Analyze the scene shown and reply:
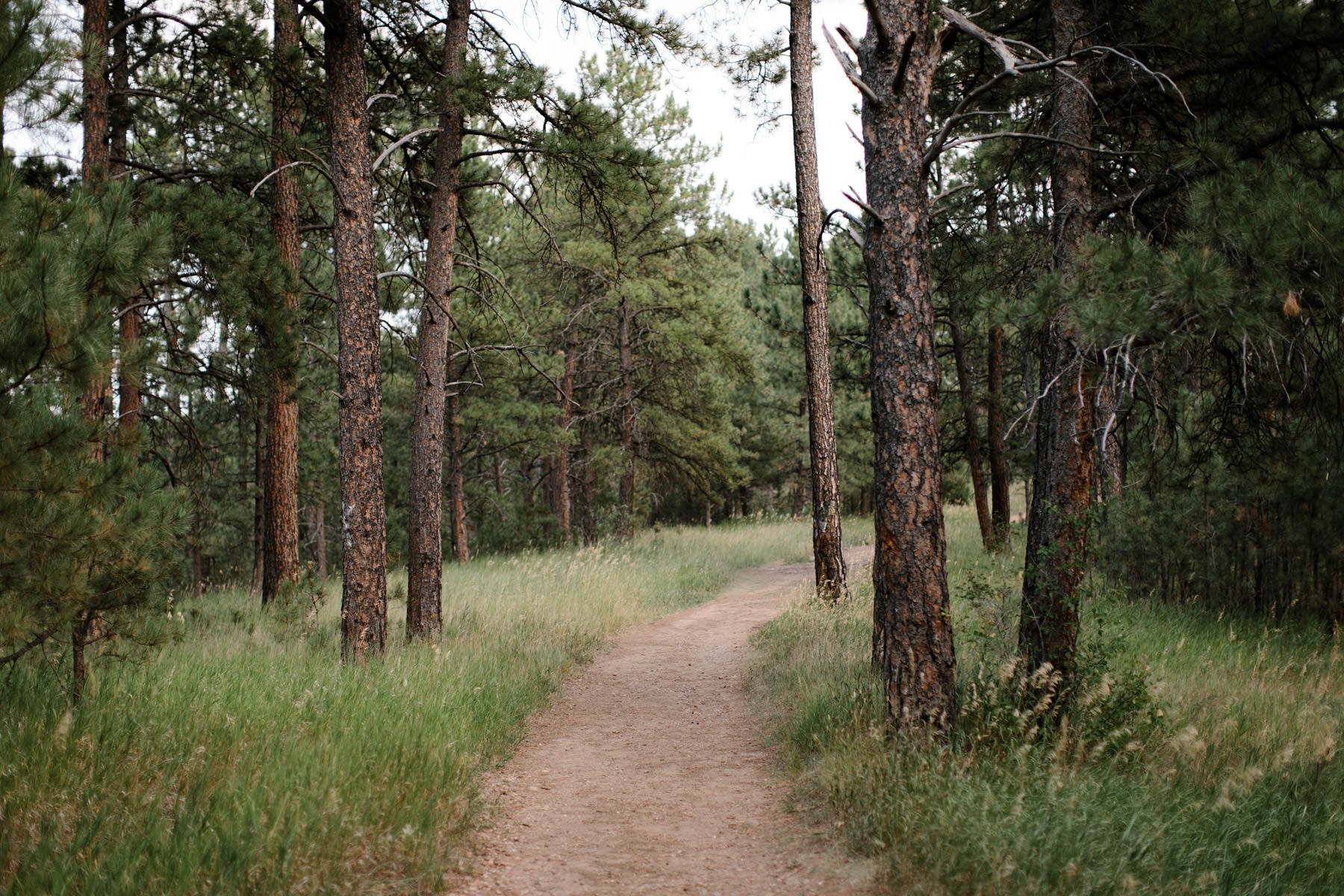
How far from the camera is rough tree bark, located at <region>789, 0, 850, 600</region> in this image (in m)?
11.1

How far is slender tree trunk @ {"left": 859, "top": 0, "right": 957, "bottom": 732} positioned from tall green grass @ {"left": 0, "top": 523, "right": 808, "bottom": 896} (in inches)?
105

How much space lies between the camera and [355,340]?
270 inches

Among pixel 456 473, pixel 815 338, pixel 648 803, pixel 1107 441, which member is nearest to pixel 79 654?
pixel 648 803

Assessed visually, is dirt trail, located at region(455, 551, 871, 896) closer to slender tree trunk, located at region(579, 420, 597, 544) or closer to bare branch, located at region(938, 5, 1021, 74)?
bare branch, located at region(938, 5, 1021, 74)

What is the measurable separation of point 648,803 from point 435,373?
524 centimetres

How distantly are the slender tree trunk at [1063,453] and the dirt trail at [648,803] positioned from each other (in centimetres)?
209

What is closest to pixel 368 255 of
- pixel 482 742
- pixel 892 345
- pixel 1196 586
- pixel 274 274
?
pixel 274 274

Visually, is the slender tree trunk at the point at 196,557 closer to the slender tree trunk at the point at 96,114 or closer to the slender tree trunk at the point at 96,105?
the slender tree trunk at the point at 96,114

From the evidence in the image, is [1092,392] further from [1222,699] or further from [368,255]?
[368,255]

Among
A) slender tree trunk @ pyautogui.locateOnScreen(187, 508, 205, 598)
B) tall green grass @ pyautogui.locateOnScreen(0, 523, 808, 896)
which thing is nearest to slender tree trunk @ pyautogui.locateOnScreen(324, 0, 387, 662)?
tall green grass @ pyautogui.locateOnScreen(0, 523, 808, 896)

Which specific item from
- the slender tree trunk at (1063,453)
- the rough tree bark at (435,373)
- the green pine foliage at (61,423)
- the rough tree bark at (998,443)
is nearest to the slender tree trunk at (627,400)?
the rough tree bark at (998,443)

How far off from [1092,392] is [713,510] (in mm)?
35377

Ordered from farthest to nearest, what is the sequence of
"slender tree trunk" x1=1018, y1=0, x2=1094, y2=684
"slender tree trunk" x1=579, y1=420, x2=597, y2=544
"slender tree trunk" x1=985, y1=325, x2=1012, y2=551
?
"slender tree trunk" x1=579, y1=420, x2=597, y2=544 → "slender tree trunk" x1=985, y1=325, x2=1012, y2=551 → "slender tree trunk" x1=1018, y1=0, x2=1094, y2=684

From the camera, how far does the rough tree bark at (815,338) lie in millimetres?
11133
